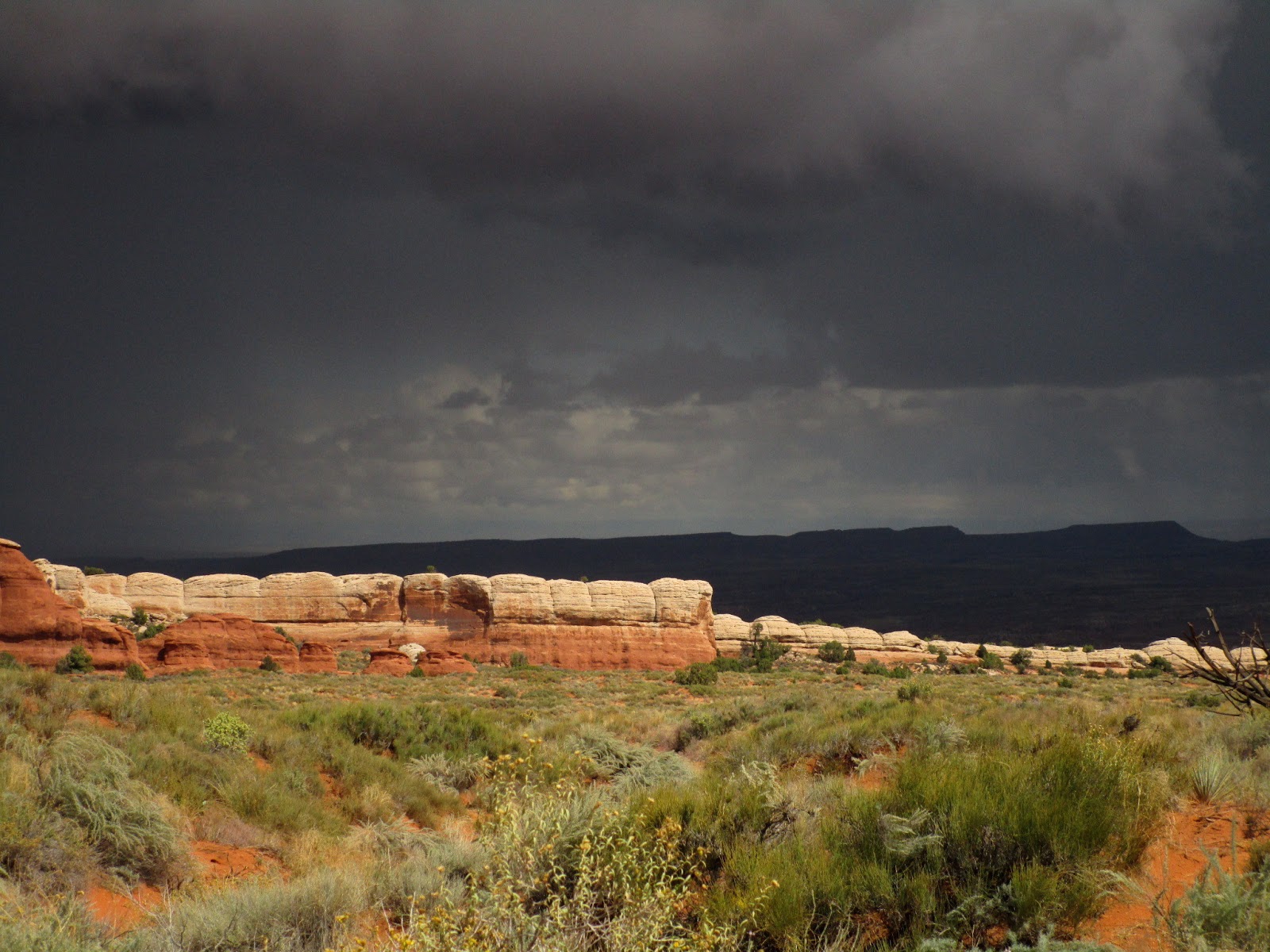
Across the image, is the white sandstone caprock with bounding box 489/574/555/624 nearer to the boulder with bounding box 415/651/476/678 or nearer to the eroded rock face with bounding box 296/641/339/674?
the boulder with bounding box 415/651/476/678

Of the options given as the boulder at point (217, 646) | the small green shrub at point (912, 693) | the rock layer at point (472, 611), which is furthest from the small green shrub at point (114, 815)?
the rock layer at point (472, 611)

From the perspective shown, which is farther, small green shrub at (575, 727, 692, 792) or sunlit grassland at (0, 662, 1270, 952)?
small green shrub at (575, 727, 692, 792)

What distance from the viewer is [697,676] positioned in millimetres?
39156

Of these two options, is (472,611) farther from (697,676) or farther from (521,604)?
(697,676)

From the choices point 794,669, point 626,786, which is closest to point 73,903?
point 626,786

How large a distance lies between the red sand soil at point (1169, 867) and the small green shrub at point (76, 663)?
123 feet

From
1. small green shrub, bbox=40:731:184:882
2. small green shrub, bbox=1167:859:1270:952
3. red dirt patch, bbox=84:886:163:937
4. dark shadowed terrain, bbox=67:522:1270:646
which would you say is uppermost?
small green shrub, bbox=1167:859:1270:952

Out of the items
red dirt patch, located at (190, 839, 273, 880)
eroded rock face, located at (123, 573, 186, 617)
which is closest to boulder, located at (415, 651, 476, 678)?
eroded rock face, located at (123, 573, 186, 617)

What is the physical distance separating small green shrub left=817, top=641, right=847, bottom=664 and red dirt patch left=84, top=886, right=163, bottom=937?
46.3 metres

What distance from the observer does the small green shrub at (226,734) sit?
1080 cm

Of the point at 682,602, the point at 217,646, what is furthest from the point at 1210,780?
the point at 682,602

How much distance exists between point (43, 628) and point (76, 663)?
370cm

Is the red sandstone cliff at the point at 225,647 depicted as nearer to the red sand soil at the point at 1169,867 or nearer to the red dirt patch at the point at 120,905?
the red dirt patch at the point at 120,905

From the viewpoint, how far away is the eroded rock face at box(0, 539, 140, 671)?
34.7m
